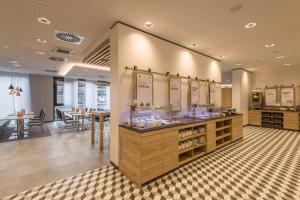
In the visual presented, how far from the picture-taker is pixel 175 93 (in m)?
3.95

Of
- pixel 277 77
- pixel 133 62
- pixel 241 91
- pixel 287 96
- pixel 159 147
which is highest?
A: pixel 277 77

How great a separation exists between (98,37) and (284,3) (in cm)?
378

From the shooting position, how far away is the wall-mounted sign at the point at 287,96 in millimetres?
6910

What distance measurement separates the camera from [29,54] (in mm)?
5055

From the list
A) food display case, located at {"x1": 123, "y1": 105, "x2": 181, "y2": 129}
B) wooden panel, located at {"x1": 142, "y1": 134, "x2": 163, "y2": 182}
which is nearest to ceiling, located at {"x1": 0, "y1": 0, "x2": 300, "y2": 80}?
food display case, located at {"x1": 123, "y1": 105, "x2": 181, "y2": 129}

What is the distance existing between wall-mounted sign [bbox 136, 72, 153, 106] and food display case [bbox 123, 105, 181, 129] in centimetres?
18

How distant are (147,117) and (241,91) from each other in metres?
6.15

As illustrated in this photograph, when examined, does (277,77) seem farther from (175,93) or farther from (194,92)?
(175,93)

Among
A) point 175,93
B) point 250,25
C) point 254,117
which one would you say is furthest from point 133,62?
point 254,117

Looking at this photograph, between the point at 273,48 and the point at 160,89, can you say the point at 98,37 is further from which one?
the point at 273,48

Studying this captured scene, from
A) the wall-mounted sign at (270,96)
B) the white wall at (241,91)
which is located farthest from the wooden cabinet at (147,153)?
the wall-mounted sign at (270,96)

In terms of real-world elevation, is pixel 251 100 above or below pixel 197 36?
below

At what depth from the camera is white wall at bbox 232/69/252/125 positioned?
7.30 meters

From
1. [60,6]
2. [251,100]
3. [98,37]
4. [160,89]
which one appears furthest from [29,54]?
[251,100]
